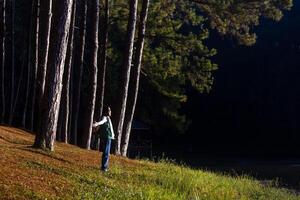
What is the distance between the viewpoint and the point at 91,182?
12469mm

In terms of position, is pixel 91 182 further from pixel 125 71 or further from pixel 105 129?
pixel 125 71

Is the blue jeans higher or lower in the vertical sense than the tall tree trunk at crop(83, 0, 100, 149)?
lower

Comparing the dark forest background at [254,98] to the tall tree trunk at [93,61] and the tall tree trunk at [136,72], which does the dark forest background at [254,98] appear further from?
the tall tree trunk at [93,61]

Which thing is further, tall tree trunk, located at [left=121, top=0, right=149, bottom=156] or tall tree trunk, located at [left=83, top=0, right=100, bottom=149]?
tall tree trunk, located at [left=121, top=0, right=149, bottom=156]

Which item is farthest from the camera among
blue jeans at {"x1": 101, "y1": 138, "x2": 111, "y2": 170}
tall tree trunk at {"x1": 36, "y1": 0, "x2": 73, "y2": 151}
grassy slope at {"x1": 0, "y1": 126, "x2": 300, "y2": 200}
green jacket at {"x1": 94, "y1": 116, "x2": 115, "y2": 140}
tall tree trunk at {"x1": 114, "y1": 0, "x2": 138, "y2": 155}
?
tall tree trunk at {"x1": 114, "y1": 0, "x2": 138, "y2": 155}

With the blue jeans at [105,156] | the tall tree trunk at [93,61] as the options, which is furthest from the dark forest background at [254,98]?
the blue jeans at [105,156]

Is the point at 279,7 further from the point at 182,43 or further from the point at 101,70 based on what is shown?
the point at 101,70

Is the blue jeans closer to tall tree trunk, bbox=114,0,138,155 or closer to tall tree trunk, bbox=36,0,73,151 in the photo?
tall tree trunk, bbox=36,0,73,151

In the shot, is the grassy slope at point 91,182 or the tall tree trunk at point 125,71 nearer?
the grassy slope at point 91,182

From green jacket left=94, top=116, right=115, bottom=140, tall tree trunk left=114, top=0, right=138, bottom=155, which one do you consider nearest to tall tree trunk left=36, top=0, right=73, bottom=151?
green jacket left=94, top=116, right=115, bottom=140

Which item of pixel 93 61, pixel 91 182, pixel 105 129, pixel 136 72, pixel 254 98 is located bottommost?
pixel 254 98

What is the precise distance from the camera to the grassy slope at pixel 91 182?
10.6 meters

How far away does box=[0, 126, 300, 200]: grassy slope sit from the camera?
1056 centimetres

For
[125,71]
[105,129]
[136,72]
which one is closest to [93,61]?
[125,71]
